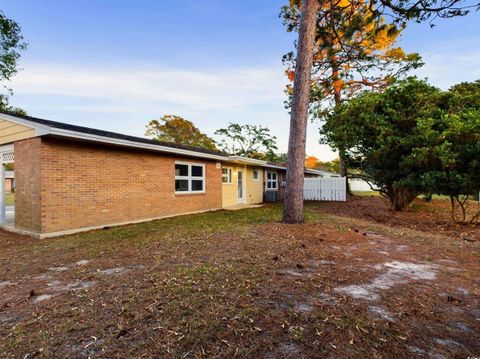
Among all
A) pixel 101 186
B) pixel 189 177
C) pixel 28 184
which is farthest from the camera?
pixel 189 177

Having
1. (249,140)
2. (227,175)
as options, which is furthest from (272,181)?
(249,140)

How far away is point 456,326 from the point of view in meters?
2.09

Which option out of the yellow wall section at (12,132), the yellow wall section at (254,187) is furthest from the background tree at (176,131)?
the yellow wall section at (12,132)

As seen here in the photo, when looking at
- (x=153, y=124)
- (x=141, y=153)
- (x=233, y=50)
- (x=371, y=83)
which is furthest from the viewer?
(x=153, y=124)

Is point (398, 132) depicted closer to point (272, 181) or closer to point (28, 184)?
point (272, 181)

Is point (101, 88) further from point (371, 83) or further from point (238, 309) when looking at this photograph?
point (371, 83)

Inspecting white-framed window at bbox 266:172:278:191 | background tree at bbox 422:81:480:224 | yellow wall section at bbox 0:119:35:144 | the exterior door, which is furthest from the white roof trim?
white-framed window at bbox 266:172:278:191

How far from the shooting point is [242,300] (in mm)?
2572

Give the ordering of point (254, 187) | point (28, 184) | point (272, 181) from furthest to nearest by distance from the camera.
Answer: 1. point (272, 181)
2. point (254, 187)
3. point (28, 184)

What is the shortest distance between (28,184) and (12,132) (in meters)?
1.86

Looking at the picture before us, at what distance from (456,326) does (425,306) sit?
0.34 metres

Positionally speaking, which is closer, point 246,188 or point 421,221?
point 421,221

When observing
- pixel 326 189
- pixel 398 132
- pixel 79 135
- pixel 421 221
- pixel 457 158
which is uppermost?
pixel 398 132

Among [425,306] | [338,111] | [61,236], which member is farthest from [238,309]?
[338,111]
